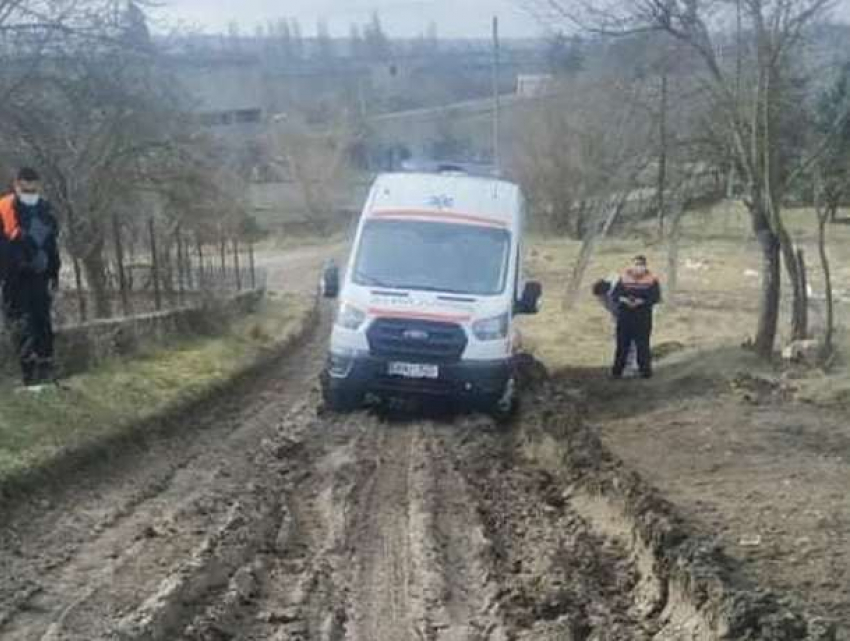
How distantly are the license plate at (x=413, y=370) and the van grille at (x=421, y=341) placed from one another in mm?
62

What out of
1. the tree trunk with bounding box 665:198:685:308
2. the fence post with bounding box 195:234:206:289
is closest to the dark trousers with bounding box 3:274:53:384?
the tree trunk with bounding box 665:198:685:308

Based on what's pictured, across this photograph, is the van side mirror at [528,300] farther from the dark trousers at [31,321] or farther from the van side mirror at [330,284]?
the dark trousers at [31,321]

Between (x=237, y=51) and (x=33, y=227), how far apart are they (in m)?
60.6


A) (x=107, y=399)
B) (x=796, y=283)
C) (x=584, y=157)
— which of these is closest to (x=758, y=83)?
(x=796, y=283)

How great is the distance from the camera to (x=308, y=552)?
352 inches

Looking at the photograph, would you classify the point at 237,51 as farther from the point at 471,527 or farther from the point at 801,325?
the point at 471,527

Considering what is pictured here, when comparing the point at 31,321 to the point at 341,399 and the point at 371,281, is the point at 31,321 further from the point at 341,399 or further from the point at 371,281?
the point at 371,281

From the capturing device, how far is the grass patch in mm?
11219

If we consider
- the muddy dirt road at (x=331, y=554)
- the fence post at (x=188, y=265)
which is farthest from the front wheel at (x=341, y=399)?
the fence post at (x=188, y=265)

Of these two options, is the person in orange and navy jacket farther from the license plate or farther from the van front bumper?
the license plate

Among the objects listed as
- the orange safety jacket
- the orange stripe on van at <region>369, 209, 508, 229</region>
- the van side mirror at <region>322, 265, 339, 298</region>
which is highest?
the orange safety jacket

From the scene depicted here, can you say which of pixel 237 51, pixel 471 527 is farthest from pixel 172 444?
pixel 237 51

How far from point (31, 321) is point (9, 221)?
105 centimetres

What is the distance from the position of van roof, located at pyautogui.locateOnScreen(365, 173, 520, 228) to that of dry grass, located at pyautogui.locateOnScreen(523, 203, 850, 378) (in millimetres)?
5246
